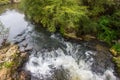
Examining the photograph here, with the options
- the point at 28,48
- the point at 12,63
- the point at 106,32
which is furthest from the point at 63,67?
the point at 106,32

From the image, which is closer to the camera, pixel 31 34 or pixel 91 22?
pixel 91 22

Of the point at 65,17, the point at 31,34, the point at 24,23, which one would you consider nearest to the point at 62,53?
the point at 65,17

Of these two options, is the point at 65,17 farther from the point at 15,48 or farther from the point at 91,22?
the point at 15,48

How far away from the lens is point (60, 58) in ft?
49.6

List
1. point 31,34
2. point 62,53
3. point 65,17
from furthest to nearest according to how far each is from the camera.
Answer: point 31,34 → point 65,17 → point 62,53

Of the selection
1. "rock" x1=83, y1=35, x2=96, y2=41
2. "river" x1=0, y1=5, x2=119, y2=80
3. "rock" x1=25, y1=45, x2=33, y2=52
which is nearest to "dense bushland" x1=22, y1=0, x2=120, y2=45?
"rock" x1=83, y1=35, x2=96, y2=41

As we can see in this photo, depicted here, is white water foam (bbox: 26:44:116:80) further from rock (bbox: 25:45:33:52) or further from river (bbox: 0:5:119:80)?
rock (bbox: 25:45:33:52)

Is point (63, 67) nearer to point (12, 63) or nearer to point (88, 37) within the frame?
point (12, 63)

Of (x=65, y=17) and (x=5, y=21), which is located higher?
(x=65, y=17)

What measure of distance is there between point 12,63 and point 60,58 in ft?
11.8

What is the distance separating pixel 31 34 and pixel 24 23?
476 centimetres

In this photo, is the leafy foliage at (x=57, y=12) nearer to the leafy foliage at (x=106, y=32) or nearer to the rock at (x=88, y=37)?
the rock at (x=88, y=37)

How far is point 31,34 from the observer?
65.2ft

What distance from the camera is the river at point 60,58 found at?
13.2 meters
